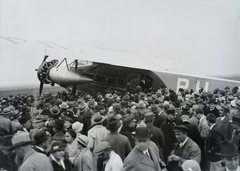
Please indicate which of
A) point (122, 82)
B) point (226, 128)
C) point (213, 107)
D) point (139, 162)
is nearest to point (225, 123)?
point (226, 128)

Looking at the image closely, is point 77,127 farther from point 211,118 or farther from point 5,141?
point 211,118

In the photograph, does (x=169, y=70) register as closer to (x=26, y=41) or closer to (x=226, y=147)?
(x=226, y=147)

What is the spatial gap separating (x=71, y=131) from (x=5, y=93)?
1.23 m

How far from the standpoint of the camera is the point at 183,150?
352 cm

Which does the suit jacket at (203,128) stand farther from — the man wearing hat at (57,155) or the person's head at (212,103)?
the man wearing hat at (57,155)

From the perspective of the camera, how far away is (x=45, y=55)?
3.84 m

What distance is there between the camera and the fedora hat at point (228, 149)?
10.9 feet

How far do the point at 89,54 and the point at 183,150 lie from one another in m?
1.90

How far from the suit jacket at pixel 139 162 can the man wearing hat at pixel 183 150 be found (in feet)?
1.47

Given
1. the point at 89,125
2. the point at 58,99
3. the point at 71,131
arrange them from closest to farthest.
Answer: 1. the point at 71,131
2. the point at 89,125
3. the point at 58,99

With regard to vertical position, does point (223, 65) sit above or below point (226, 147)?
above

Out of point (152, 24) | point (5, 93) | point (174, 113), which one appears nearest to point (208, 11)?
point (152, 24)

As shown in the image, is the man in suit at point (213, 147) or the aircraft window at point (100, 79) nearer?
the man in suit at point (213, 147)

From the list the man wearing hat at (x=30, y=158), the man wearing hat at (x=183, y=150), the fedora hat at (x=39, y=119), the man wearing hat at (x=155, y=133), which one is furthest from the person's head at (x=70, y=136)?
the man wearing hat at (x=183, y=150)
